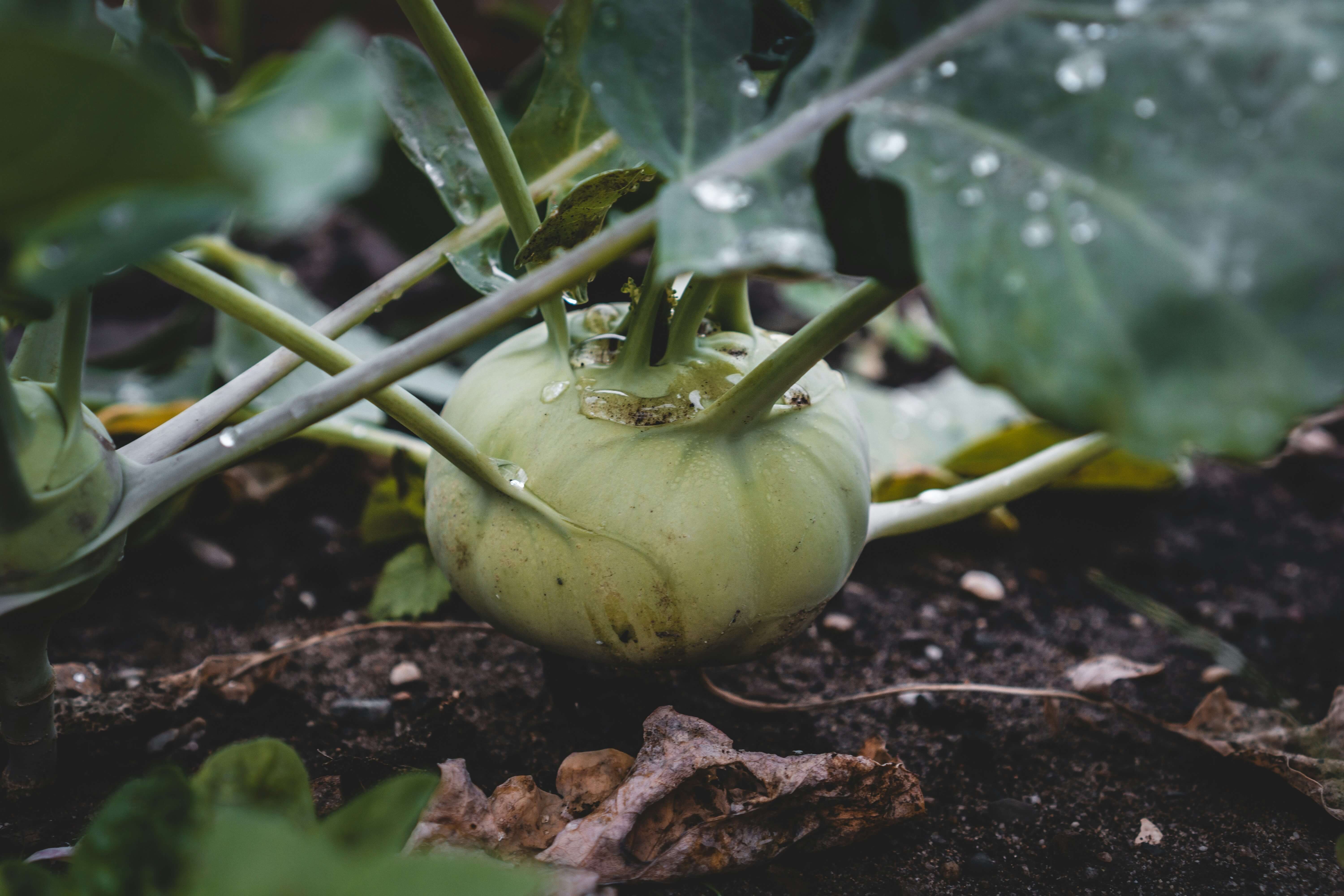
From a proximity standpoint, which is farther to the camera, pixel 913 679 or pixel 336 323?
pixel 913 679

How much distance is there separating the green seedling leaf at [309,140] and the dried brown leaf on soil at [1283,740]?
801 mm

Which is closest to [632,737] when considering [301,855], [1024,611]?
[301,855]

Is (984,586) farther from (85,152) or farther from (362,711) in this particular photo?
(85,152)

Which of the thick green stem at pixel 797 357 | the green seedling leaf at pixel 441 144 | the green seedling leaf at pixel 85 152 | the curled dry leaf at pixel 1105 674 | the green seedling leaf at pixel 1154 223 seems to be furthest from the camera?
the curled dry leaf at pixel 1105 674

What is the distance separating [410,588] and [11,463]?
486mm

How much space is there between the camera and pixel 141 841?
1.33ft

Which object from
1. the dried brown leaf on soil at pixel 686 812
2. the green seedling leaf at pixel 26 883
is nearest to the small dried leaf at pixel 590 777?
the dried brown leaf on soil at pixel 686 812

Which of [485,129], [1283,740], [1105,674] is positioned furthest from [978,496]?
[485,129]

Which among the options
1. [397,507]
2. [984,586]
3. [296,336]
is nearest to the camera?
[296,336]

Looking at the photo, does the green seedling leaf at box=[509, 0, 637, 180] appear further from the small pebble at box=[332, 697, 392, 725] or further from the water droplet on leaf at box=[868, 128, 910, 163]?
the small pebble at box=[332, 697, 392, 725]

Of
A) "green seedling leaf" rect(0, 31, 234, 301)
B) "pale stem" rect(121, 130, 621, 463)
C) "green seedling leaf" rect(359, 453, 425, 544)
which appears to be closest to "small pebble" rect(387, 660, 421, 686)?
"green seedling leaf" rect(359, 453, 425, 544)

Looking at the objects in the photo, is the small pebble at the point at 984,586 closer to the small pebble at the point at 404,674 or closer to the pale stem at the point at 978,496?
the pale stem at the point at 978,496

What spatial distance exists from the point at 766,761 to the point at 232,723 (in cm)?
46

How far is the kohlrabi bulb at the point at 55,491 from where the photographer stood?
0.46 m
